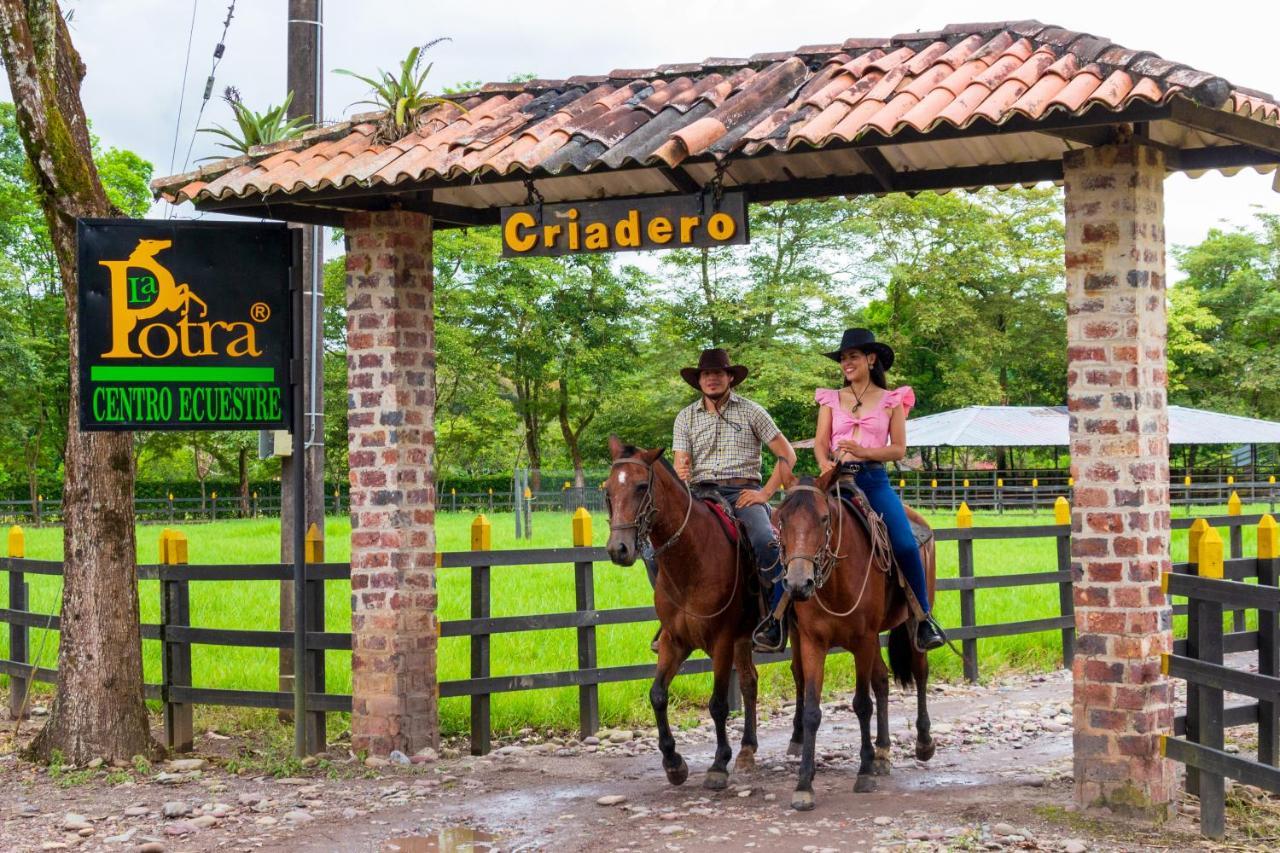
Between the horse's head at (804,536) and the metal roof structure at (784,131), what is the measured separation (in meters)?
1.83

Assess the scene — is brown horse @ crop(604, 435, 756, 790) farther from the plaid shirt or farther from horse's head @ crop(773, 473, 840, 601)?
horse's head @ crop(773, 473, 840, 601)

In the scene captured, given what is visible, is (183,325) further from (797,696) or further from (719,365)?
(797,696)

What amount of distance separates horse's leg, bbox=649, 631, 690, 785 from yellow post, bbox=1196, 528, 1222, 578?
115 inches

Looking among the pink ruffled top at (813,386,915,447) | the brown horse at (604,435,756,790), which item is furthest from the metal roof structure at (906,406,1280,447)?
the brown horse at (604,435,756,790)

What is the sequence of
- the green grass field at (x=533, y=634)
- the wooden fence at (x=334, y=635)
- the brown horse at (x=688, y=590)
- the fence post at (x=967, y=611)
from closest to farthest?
the brown horse at (x=688, y=590) → the wooden fence at (x=334, y=635) → the green grass field at (x=533, y=634) → the fence post at (x=967, y=611)

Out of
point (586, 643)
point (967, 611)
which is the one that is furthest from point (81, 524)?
point (967, 611)

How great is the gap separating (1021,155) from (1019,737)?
418cm

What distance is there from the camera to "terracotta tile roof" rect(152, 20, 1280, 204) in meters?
6.98

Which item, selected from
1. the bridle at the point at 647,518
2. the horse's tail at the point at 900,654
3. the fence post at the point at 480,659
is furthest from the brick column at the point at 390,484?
the horse's tail at the point at 900,654

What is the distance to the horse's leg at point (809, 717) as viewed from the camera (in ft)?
25.0

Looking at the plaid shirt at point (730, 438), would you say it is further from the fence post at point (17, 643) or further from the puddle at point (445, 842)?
the fence post at point (17, 643)

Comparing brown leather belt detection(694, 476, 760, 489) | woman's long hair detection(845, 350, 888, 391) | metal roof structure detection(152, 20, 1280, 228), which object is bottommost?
brown leather belt detection(694, 476, 760, 489)

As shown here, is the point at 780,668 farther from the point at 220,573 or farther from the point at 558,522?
the point at 558,522

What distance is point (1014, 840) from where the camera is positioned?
687 cm
